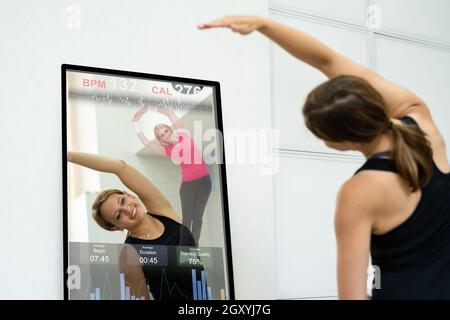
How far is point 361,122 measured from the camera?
139cm

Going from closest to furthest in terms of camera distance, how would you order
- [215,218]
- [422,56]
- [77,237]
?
[77,237], [215,218], [422,56]

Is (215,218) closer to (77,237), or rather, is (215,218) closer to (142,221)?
(142,221)

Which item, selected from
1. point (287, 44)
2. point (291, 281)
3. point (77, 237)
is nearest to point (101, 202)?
point (77, 237)

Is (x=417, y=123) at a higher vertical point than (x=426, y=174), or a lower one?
higher

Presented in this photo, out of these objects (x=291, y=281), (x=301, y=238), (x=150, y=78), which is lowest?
(x=291, y=281)

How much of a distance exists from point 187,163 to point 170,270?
1.50ft

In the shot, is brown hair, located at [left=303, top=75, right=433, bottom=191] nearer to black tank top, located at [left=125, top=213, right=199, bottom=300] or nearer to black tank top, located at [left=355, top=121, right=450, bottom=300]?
black tank top, located at [left=355, top=121, right=450, bottom=300]

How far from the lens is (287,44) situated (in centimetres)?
152

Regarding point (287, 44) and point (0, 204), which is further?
point (0, 204)

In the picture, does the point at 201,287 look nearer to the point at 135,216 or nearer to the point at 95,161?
the point at 135,216

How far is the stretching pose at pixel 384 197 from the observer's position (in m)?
1.38

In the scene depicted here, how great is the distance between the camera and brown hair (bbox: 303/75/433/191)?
138cm

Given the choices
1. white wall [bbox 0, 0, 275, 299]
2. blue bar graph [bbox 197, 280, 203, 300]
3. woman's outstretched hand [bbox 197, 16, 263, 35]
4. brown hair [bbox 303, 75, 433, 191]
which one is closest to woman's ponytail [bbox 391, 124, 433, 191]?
brown hair [bbox 303, 75, 433, 191]
